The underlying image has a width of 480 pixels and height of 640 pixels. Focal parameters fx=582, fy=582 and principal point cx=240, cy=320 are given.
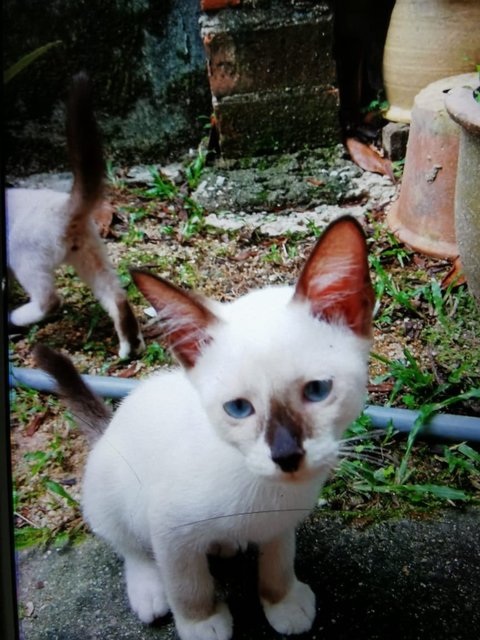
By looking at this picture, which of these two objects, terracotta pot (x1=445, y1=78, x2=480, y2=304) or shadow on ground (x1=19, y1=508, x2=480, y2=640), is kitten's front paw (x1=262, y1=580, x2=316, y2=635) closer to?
shadow on ground (x1=19, y1=508, x2=480, y2=640)

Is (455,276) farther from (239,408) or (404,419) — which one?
(239,408)

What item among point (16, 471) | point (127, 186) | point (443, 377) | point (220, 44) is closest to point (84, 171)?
point (127, 186)

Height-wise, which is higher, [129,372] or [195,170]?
[195,170]

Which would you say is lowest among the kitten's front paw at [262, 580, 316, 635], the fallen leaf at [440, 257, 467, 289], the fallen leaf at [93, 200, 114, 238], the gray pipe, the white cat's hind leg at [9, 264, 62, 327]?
the kitten's front paw at [262, 580, 316, 635]

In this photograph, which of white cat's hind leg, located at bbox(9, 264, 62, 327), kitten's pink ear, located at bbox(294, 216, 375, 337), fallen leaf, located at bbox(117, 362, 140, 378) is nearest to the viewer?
kitten's pink ear, located at bbox(294, 216, 375, 337)

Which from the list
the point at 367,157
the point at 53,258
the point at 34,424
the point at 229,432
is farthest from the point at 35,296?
the point at 367,157

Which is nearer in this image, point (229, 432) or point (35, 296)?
point (229, 432)

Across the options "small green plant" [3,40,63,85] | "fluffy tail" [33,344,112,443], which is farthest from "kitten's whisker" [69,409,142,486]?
"small green plant" [3,40,63,85]
